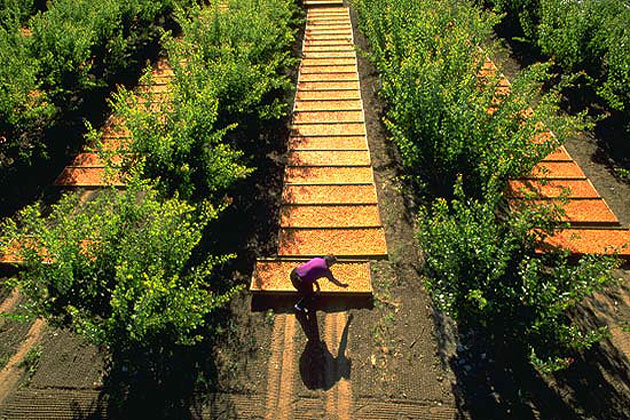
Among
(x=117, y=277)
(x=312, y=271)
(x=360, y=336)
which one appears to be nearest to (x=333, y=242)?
(x=312, y=271)

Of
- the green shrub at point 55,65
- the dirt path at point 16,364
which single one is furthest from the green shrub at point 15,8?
the dirt path at point 16,364

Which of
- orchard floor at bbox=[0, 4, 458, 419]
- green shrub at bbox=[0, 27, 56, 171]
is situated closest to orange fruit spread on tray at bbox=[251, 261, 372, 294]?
orchard floor at bbox=[0, 4, 458, 419]

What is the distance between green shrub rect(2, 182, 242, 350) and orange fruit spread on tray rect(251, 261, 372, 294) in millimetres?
1961

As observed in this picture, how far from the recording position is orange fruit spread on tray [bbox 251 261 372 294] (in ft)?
26.2

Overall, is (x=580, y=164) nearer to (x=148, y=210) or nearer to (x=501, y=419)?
(x=501, y=419)

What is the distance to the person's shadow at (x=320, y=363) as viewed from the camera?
6855mm

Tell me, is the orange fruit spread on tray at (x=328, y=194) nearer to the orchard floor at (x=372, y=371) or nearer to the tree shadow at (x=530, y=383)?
the orchard floor at (x=372, y=371)

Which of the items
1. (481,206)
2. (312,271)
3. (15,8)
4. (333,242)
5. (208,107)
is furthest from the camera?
(15,8)

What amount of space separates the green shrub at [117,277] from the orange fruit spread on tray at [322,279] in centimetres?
196

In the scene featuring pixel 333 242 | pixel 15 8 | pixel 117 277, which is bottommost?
pixel 117 277

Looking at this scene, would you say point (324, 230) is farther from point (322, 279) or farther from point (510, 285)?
point (510, 285)

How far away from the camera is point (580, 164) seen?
10977mm

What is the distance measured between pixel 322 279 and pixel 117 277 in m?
4.30

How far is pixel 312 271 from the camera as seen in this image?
277 inches
